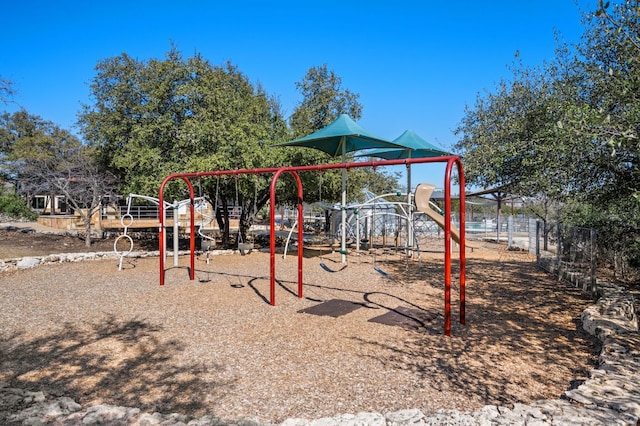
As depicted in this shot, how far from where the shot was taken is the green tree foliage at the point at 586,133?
5473 mm

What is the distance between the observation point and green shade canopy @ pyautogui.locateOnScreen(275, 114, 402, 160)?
11.9 m

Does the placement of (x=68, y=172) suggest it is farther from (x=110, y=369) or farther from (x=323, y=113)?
(x=110, y=369)

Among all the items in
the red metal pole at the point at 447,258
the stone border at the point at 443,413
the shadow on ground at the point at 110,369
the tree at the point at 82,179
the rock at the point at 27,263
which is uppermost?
the tree at the point at 82,179

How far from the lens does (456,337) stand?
5477mm

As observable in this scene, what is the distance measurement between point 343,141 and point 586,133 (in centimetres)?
768

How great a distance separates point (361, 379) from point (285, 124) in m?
13.5

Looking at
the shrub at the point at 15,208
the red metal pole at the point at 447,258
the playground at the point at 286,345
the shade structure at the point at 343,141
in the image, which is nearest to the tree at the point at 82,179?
the playground at the point at 286,345

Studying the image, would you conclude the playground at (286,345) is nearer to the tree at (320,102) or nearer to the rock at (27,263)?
the rock at (27,263)

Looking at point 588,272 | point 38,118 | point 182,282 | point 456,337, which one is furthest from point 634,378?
point 38,118

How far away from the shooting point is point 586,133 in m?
5.15

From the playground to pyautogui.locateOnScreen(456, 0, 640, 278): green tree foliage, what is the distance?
1.83 metres

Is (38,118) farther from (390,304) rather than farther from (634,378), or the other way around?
(634,378)

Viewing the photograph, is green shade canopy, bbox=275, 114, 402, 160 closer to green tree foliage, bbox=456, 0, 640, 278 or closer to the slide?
green tree foliage, bbox=456, 0, 640, 278

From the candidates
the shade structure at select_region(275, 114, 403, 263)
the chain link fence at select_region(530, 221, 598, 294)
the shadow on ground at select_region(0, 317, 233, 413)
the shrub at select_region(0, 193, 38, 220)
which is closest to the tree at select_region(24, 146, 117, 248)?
the shade structure at select_region(275, 114, 403, 263)
